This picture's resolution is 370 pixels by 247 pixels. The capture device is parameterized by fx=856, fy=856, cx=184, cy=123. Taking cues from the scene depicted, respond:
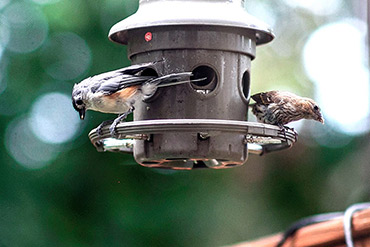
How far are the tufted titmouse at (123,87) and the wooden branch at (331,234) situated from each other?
1.28 metres

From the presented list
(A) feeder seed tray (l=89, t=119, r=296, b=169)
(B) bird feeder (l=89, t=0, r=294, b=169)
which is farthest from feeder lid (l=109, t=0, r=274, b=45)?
(A) feeder seed tray (l=89, t=119, r=296, b=169)

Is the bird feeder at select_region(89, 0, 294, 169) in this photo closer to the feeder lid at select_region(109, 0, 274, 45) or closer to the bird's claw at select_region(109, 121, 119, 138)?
the feeder lid at select_region(109, 0, 274, 45)

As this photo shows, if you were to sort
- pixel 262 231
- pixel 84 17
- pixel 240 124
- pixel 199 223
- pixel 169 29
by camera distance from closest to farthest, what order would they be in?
1. pixel 240 124
2. pixel 169 29
3. pixel 84 17
4. pixel 199 223
5. pixel 262 231

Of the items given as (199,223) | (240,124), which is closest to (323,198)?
(199,223)

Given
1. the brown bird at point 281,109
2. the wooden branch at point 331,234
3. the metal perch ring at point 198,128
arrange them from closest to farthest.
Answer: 1. the metal perch ring at point 198,128
2. the wooden branch at point 331,234
3. the brown bird at point 281,109

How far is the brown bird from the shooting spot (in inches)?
237

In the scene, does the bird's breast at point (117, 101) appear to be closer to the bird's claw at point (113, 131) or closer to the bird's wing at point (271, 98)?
the bird's claw at point (113, 131)

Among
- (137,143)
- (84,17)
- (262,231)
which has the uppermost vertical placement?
(84,17)

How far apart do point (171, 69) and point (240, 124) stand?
0.96m

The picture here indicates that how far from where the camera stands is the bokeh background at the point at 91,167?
390 inches

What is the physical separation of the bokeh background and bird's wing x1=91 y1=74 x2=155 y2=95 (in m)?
3.85

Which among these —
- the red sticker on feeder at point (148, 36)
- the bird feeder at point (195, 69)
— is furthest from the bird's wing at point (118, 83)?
the red sticker on feeder at point (148, 36)

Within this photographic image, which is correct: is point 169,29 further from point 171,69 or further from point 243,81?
point 243,81

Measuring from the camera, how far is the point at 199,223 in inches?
427
